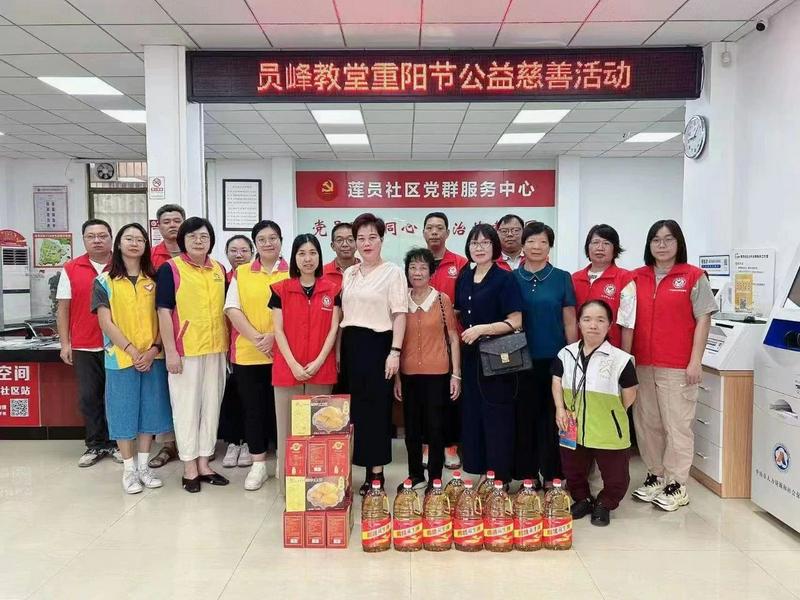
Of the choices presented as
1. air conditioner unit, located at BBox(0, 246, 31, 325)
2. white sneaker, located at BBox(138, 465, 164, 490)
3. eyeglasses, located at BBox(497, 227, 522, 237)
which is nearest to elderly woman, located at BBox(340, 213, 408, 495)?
eyeglasses, located at BBox(497, 227, 522, 237)

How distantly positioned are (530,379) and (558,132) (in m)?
5.10

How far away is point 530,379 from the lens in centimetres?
290

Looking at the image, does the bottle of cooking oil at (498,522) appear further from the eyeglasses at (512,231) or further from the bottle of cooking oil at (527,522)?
the eyeglasses at (512,231)

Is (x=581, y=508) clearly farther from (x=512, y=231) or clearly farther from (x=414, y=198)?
(x=414, y=198)

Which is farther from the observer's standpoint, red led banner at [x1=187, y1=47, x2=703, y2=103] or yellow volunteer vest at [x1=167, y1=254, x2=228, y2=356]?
red led banner at [x1=187, y1=47, x2=703, y2=103]

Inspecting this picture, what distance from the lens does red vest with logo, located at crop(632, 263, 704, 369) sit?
289 centimetres

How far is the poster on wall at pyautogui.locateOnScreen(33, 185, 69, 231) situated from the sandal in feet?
23.4

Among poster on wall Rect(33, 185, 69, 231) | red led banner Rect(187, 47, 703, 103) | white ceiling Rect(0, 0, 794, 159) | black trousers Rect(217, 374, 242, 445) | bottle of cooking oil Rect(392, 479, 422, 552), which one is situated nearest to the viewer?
bottle of cooking oil Rect(392, 479, 422, 552)

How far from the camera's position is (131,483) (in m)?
3.19

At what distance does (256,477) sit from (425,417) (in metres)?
1.05

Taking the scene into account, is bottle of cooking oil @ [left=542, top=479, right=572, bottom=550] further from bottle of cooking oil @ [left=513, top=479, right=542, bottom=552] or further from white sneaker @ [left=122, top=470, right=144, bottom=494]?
white sneaker @ [left=122, top=470, right=144, bottom=494]

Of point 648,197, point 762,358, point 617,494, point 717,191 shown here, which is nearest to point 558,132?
point 648,197

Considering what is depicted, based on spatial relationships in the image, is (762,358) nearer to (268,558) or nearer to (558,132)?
(268,558)

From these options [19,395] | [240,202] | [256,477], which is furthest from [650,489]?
[240,202]
